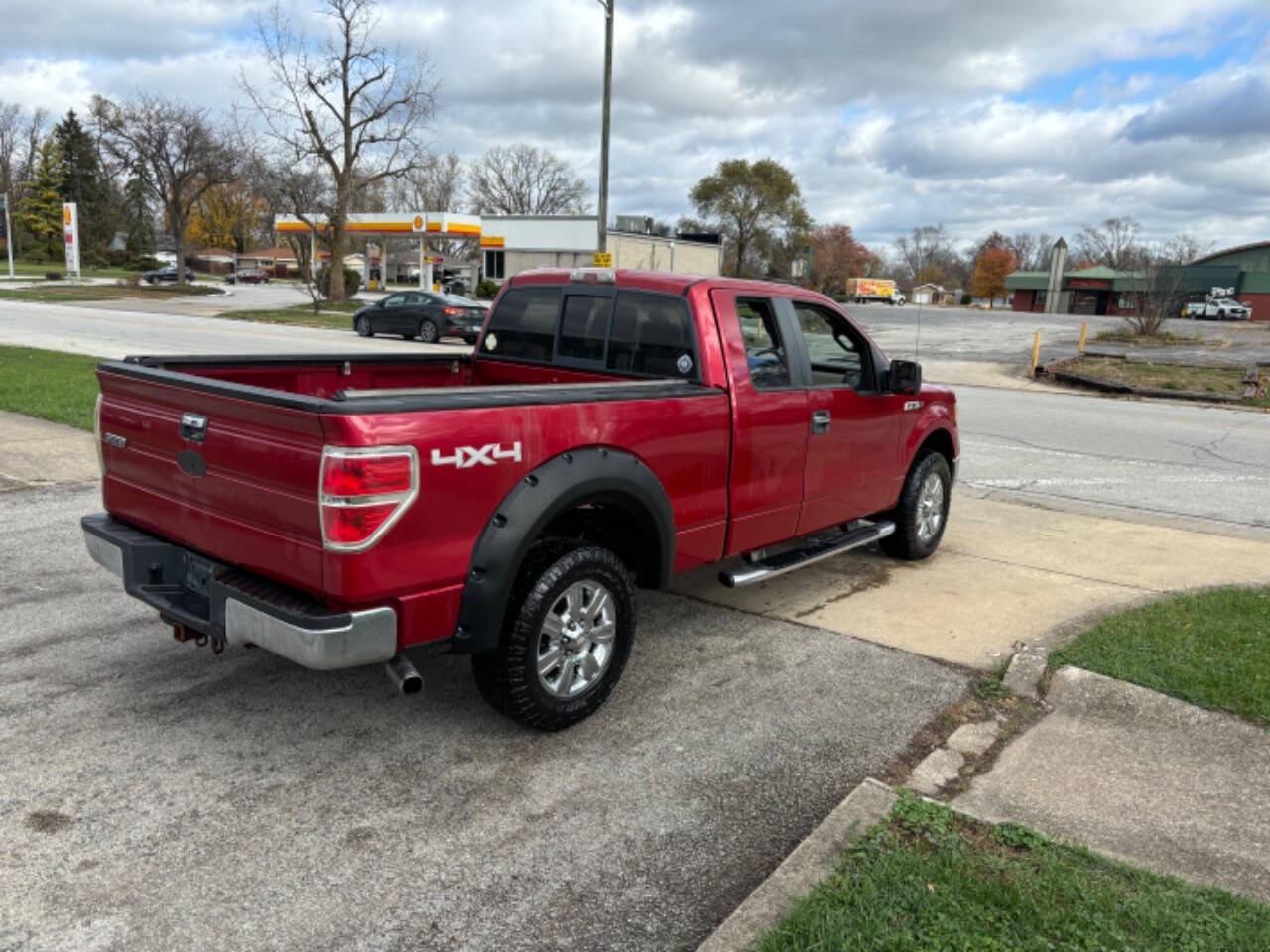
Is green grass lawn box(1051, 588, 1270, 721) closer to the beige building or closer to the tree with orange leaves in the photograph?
the beige building

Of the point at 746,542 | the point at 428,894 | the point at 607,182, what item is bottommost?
the point at 428,894

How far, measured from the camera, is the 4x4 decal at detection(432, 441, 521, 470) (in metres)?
3.30

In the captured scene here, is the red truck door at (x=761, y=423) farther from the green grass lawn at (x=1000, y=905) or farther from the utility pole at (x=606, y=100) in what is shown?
the utility pole at (x=606, y=100)

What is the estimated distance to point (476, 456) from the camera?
342cm

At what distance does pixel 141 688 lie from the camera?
4.23 metres

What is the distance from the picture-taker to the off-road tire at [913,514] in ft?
21.2

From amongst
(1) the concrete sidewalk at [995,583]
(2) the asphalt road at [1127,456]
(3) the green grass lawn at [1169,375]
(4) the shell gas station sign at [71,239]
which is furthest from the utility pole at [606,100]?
(4) the shell gas station sign at [71,239]

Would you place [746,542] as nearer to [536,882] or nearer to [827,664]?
[827,664]

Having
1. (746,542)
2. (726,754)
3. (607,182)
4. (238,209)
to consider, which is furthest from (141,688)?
(238,209)

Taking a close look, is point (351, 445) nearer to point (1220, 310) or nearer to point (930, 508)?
point (930, 508)

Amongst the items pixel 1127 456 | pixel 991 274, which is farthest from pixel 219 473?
pixel 991 274

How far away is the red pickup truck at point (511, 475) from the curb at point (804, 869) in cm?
119

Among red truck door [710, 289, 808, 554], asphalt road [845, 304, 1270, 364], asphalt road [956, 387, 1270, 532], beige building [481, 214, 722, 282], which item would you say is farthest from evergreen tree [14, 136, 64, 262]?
red truck door [710, 289, 808, 554]

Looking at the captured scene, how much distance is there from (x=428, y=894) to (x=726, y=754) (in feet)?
4.52
